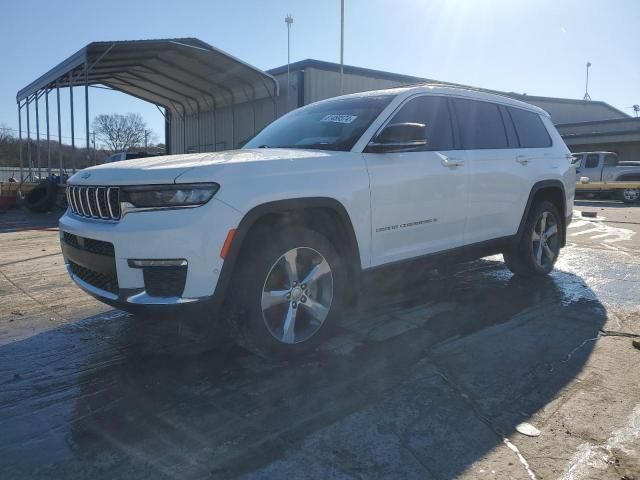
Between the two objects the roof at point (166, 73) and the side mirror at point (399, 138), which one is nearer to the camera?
the side mirror at point (399, 138)

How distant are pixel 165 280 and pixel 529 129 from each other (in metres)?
4.53

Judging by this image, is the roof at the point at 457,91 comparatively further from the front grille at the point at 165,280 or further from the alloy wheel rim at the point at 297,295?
the front grille at the point at 165,280

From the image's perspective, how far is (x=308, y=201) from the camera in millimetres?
3426

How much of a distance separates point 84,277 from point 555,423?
3.09 m

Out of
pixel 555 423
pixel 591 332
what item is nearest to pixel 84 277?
pixel 555 423

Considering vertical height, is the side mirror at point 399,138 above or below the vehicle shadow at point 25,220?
above

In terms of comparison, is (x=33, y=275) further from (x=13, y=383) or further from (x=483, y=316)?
(x=483, y=316)

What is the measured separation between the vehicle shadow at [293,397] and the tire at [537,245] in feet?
3.97

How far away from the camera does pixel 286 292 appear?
3.47 m

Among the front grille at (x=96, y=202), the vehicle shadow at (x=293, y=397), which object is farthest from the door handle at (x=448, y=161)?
the front grille at (x=96, y=202)

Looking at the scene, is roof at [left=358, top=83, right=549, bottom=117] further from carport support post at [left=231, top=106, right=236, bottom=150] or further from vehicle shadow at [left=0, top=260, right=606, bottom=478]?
carport support post at [left=231, top=106, right=236, bottom=150]

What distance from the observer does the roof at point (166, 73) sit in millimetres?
17078

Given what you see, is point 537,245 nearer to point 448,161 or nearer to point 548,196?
point 548,196

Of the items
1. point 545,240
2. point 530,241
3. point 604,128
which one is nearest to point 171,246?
point 530,241
